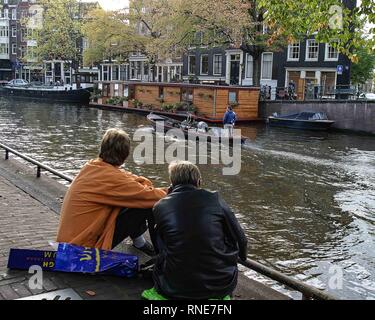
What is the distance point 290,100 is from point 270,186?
20.2 meters

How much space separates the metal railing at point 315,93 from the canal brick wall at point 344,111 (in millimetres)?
1048

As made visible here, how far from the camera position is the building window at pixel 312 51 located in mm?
36906

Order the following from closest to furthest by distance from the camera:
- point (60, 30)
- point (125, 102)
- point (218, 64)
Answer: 1. point (125, 102)
2. point (218, 64)
3. point (60, 30)

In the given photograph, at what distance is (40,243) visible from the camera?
18.4 feet

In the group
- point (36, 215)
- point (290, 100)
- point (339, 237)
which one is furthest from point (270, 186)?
point (290, 100)

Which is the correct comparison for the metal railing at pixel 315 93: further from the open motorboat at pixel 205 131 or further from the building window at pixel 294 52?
the open motorboat at pixel 205 131

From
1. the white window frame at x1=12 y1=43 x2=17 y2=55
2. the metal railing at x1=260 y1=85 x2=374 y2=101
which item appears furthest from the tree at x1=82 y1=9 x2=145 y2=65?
the white window frame at x1=12 y1=43 x2=17 y2=55

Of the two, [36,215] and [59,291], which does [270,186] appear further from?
[59,291]

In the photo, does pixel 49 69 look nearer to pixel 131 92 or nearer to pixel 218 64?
pixel 218 64

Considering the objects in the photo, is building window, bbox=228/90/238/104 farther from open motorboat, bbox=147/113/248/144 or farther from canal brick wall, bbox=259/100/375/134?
open motorboat, bbox=147/113/248/144

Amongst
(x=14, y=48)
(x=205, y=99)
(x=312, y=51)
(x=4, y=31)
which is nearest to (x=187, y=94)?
(x=205, y=99)

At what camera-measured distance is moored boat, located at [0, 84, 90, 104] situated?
1861 inches

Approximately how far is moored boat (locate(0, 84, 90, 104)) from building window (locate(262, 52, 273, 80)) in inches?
668

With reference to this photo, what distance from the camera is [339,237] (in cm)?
895
